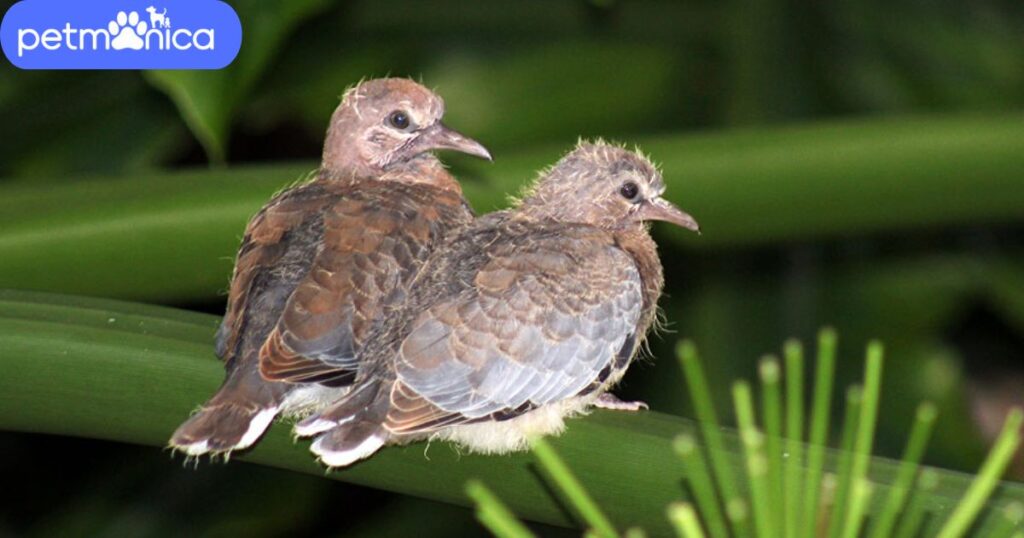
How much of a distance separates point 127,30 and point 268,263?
1.40 ft

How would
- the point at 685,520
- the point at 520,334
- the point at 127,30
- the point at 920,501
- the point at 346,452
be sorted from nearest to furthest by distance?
the point at 685,520 < the point at 920,501 < the point at 346,452 < the point at 520,334 < the point at 127,30

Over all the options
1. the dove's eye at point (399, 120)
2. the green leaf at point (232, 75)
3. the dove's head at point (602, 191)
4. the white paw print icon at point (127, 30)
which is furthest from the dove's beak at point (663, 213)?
the white paw print icon at point (127, 30)

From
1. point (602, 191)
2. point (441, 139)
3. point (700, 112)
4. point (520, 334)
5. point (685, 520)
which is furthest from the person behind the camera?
point (700, 112)

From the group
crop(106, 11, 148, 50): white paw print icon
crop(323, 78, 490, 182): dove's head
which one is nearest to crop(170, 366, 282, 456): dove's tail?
crop(323, 78, 490, 182): dove's head

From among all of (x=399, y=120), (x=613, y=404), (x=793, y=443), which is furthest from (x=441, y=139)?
(x=793, y=443)

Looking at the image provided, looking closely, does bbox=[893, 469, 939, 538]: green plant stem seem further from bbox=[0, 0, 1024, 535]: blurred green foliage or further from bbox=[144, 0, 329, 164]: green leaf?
bbox=[0, 0, 1024, 535]: blurred green foliage

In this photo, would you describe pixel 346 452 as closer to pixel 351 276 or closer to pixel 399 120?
pixel 351 276

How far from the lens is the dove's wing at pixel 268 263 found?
Answer: 1.02 metres

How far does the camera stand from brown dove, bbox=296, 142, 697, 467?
0.92m

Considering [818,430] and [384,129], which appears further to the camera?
[384,129]

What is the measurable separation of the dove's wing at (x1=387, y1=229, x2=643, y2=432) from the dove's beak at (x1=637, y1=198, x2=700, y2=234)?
0.05 m

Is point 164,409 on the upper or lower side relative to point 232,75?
lower

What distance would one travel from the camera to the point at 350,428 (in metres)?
0.90

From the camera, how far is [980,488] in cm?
49
